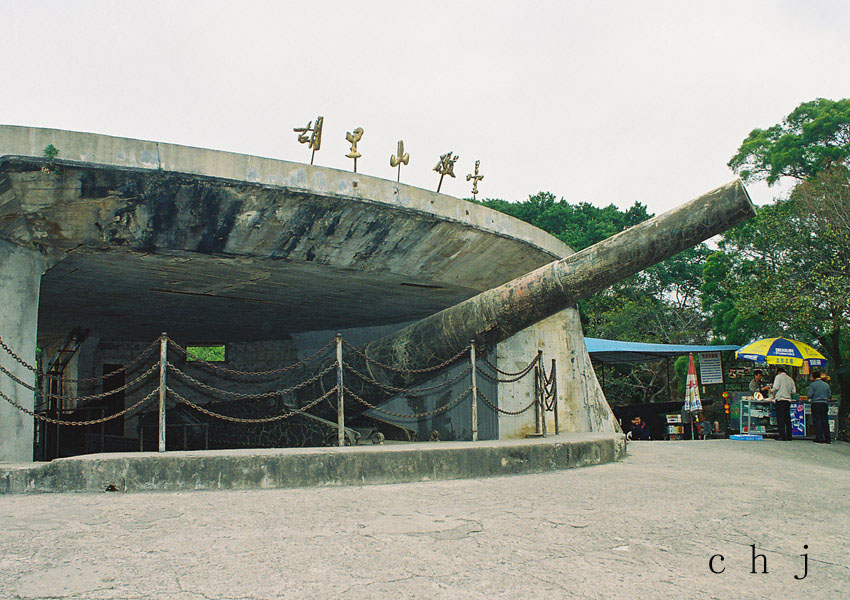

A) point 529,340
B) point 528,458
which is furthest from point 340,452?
point 529,340

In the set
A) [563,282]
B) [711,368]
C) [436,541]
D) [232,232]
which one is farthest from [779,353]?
[436,541]

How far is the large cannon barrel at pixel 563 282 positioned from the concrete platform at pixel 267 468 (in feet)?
4.52

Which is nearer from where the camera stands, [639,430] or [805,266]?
[639,430]

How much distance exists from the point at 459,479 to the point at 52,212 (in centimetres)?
450

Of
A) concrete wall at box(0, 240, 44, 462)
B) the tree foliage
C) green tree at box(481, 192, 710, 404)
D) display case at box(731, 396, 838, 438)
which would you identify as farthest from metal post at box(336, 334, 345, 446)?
green tree at box(481, 192, 710, 404)

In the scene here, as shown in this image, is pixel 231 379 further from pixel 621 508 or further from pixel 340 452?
pixel 621 508

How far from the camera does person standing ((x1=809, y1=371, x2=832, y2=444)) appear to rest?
1052 cm

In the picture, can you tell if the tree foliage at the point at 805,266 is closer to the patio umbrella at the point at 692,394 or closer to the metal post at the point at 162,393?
the patio umbrella at the point at 692,394

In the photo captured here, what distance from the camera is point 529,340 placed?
997 cm

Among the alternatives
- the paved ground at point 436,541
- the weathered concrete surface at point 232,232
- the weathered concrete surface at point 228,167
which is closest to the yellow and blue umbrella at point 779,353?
the weathered concrete surface at point 232,232

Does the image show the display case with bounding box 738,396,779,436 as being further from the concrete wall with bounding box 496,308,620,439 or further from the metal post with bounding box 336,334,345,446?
the metal post with bounding box 336,334,345,446

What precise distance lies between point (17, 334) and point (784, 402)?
10983mm

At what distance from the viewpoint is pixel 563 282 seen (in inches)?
263

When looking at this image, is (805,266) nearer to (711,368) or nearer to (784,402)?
(711,368)
